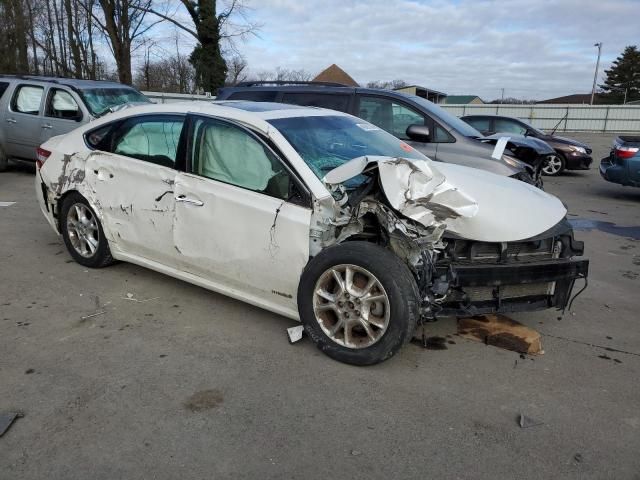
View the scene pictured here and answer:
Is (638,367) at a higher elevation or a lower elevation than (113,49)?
lower

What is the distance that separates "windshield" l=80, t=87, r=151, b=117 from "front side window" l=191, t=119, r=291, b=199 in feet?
21.5

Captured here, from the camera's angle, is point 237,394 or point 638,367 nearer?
point 237,394

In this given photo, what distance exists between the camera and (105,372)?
128 inches

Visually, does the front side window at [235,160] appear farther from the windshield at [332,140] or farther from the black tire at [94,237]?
the black tire at [94,237]

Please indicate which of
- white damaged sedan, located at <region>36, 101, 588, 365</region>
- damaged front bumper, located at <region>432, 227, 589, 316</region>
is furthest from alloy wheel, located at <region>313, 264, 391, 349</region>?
damaged front bumper, located at <region>432, 227, 589, 316</region>

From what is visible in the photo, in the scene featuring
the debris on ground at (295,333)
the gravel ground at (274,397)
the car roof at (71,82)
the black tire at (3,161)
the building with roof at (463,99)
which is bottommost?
the gravel ground at (274,397)

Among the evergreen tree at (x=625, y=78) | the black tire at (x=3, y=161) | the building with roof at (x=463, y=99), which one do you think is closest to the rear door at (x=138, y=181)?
the black tire at (x=3, y=161)

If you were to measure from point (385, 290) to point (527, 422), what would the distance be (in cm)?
104

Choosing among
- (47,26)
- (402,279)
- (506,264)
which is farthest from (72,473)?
(47,26)

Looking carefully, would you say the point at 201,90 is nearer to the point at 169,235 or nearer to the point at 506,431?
the point at 169,235

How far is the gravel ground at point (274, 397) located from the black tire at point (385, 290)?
0.12 m

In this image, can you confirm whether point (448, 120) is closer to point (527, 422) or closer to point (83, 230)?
point (83, 230)

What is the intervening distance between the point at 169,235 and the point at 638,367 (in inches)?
135

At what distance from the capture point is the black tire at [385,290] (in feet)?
10.3
